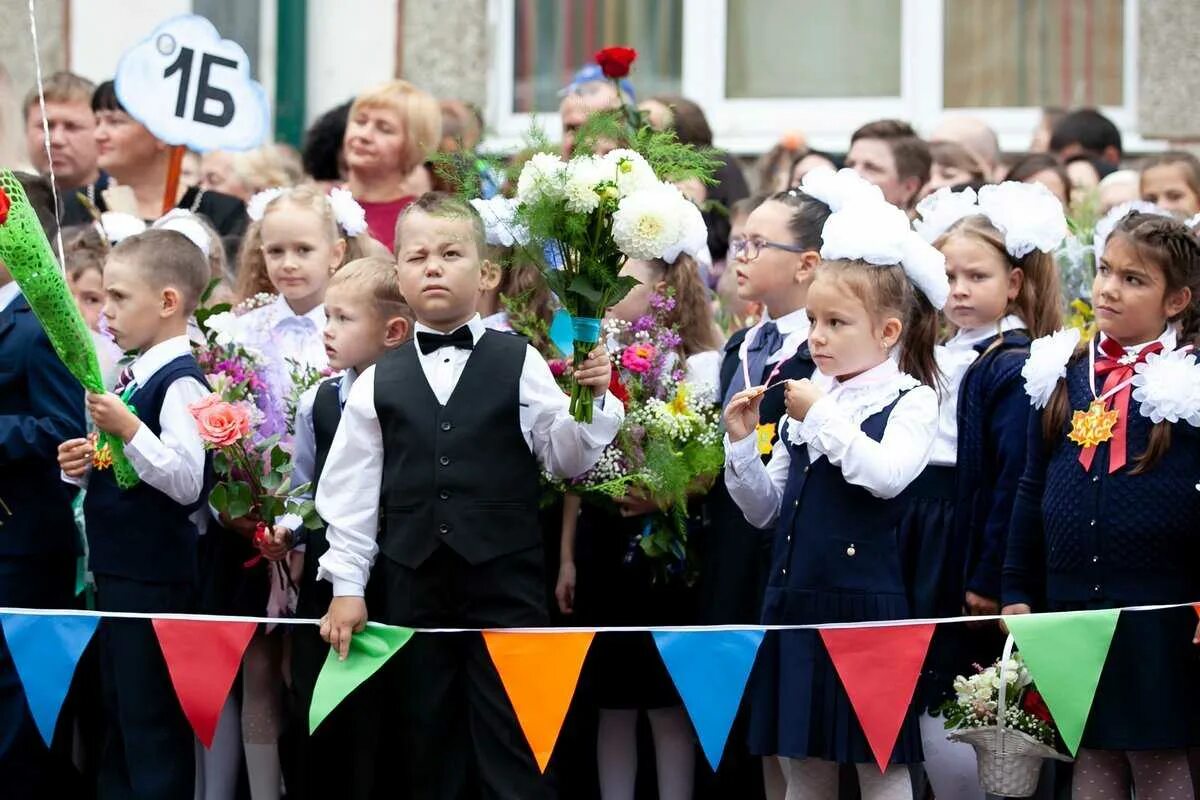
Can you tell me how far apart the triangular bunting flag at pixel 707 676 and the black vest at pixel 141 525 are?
5.44 ft

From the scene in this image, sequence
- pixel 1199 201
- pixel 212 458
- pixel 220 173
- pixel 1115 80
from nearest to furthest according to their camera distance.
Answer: pixel 212 458
pixel 1199 201
pixel 220 173
pixel 1115 80

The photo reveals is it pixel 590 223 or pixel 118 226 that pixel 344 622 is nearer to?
pixel 590 223

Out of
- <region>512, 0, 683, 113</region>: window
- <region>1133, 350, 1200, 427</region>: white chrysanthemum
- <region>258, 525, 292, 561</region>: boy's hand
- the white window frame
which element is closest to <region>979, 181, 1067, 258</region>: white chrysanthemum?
<region>1133, 350, 1200, 427</region>: white chrysanthemum

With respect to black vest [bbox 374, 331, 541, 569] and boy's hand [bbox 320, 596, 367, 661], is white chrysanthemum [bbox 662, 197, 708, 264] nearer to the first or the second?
black vest [bbox 374, 331, 541, 569]

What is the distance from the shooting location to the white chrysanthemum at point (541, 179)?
5.50 metres

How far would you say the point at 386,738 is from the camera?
6.44m

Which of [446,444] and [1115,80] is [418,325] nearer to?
[446,444]

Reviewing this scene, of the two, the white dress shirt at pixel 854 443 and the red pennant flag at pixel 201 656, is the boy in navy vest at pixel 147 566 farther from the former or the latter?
the white dress shirt at pixel 854 443

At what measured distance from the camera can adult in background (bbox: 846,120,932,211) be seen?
8.52 meters

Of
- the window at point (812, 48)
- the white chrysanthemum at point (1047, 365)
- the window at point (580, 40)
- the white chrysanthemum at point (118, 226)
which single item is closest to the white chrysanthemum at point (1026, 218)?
Answer: the white chrysanthemum at point (1047, 365)

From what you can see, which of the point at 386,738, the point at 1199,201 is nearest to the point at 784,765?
Answer: the point at 386,738

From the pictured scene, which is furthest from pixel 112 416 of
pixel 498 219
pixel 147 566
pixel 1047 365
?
pixel 1047 365

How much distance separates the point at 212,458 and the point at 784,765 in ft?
6.88

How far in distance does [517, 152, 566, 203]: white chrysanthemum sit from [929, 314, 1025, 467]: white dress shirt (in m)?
1.56
